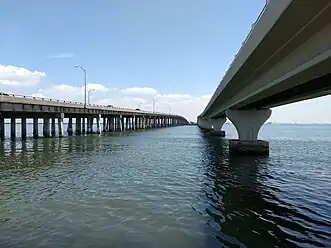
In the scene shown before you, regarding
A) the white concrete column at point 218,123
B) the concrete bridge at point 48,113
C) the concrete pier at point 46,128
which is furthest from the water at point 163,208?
the white concrete column at point 218,123

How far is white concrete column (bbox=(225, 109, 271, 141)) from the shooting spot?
4075 centimetres

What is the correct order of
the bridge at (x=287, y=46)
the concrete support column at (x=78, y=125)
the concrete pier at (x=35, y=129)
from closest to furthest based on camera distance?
the bridge at (x=287, y=46) → the concrete pier at (x=35, y=129) → the concrete support column at (x=78, y=125)

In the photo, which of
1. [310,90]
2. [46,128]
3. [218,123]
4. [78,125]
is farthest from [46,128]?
[310,90]

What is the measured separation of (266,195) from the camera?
58.0 feet

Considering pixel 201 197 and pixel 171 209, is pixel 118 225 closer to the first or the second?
pixel 171 209

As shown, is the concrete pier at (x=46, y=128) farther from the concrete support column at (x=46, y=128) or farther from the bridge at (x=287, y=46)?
the bridge at (x=287, y=46)

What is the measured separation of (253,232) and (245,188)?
8074mm

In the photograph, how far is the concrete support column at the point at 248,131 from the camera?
3897 centimetres

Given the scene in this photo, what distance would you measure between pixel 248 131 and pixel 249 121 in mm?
1320

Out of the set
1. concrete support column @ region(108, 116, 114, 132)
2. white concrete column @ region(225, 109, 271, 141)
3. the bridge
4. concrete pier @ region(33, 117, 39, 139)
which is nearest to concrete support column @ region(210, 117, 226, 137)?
concrete support column @ region(108, 116, 114, 132)

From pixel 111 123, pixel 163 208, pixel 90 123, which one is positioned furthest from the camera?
pixel 111 123

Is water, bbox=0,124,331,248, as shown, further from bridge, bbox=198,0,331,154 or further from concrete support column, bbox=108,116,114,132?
concrete support column, bbox=108,116,114,132

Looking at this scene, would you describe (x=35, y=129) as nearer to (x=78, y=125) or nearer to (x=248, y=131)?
(x=78, y=125)

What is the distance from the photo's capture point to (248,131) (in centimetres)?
4084
